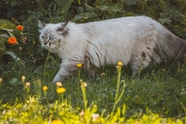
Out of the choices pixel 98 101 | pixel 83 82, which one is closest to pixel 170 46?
pixel 83 82

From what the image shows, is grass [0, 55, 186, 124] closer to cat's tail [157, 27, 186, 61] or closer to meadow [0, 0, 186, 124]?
meadow [0, 0, 186, 124]

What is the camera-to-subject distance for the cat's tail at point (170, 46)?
4.48 meters

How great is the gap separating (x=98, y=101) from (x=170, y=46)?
5.54ft

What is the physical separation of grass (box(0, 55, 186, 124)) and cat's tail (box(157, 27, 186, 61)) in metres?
0.39

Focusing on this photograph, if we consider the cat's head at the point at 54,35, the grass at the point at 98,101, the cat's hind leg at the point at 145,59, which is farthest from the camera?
the cat's hind leg at the point at 145,59

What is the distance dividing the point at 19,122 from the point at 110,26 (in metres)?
2.00

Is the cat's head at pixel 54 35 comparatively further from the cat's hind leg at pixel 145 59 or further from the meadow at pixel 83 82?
the cat's hind leg at pixel 145 59

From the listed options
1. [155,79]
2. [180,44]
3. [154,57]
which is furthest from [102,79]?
[180,44]

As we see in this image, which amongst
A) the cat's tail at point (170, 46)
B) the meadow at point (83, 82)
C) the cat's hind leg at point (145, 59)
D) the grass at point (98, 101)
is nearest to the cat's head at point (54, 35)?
the meadow at point (83, 82)

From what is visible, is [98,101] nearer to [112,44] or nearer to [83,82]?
[83,82]

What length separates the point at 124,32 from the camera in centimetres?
446

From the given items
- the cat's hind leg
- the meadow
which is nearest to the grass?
the meadow

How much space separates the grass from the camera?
2.86 meters

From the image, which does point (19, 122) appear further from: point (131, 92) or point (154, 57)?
point (154, 57)
